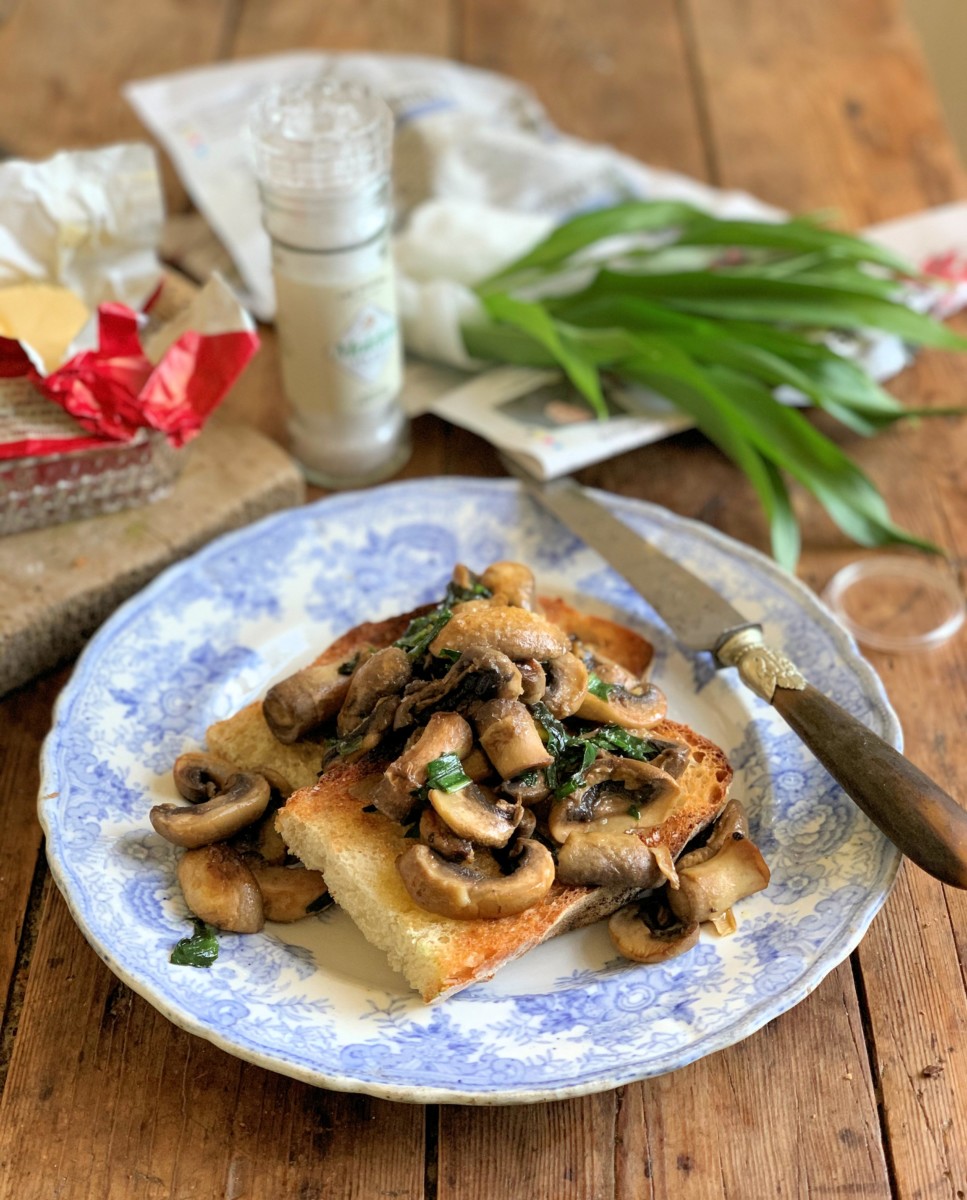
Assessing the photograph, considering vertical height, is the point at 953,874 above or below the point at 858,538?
above

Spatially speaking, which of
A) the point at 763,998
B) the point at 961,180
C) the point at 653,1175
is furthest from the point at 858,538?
the point at 961,180

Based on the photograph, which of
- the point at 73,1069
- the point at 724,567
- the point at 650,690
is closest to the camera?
the point at 73,1069

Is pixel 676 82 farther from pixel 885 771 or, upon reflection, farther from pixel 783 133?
pixel 885 771

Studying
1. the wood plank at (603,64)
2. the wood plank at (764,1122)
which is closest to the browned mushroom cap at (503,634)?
the wood plank at (764,1122)

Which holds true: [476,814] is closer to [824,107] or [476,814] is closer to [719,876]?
[719,876]

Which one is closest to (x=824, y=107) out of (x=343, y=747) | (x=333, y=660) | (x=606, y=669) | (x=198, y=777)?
(x=606, y=669)

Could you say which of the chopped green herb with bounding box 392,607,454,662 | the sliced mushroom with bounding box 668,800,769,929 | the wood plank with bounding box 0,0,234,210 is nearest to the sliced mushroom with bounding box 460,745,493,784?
the chopped green herb with bounding box 392,607,454,662

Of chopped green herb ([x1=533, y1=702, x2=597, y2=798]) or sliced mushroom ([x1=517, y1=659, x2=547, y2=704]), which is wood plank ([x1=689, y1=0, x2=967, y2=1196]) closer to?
chopped green herb ([x1=533, y1=702, x2=597, y2=798])
